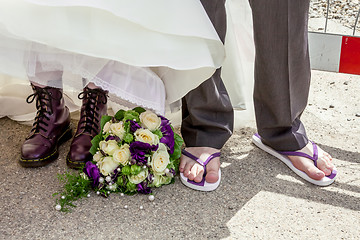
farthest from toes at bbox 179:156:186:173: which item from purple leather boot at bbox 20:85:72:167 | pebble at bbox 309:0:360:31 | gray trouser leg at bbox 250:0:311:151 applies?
pebble at bbox 309:0:360:31

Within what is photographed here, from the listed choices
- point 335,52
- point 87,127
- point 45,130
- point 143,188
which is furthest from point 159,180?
point 335,52

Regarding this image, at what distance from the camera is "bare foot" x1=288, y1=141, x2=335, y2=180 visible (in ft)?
5.96

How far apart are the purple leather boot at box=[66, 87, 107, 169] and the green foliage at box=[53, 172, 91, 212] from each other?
3.9 inches

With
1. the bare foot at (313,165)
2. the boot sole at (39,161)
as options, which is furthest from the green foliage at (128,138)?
the bare foot at (313,165)

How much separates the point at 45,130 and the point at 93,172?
343 millimetres

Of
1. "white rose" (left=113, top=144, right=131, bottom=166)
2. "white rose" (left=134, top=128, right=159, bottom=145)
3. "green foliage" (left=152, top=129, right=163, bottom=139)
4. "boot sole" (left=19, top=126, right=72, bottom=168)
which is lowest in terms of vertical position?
"boot sole" (left=19, top=126, right=72, bottom=168)

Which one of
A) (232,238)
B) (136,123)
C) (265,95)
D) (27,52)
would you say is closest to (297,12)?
(265,95)

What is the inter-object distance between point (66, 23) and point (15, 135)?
861 mm

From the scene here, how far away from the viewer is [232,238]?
1.52 metres

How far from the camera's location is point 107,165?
1713mm

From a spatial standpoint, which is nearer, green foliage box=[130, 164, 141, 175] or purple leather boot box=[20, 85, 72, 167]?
green foliage box=[130, 164, 141, 175]

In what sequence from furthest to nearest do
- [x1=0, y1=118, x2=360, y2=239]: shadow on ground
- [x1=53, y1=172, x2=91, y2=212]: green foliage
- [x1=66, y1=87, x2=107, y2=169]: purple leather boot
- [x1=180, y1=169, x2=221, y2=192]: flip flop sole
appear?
[x1=66, y1=87, x2=107, y2=169]: purple leather boot, [x1=180, y1=169, x2=221, y2=192]: flip flop sole, [x1=53, y1=172, x2=91, y2=212]: green foliage, [x1=0, y1=118, x2=360, y2=239]: shadow on ground

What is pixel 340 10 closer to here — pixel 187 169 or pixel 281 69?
pixel 281 69

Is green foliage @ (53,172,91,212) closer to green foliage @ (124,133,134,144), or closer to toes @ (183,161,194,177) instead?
green foliage @ (124,133,134,144)
